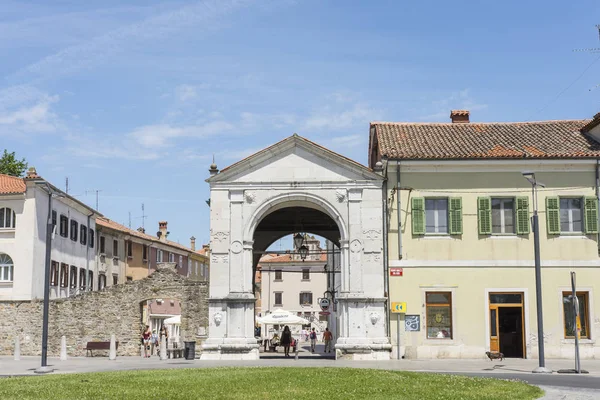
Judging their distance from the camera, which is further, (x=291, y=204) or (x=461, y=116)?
(x=461, y=116)

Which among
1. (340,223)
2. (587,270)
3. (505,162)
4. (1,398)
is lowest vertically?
(1,398)

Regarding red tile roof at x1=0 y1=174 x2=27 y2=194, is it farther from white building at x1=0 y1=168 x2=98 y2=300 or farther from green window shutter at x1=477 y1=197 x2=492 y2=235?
green window shutter at x1=477 y1=197 x2=492 y2=235

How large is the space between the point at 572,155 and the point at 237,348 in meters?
14.8

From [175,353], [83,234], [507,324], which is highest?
[83,234]

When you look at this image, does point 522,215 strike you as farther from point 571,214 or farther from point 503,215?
point 571,214

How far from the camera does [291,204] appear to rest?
31016 mm

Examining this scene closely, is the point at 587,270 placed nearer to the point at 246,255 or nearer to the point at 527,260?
the point at 527,260

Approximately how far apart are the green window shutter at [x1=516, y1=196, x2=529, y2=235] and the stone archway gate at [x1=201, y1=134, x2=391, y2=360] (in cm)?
535

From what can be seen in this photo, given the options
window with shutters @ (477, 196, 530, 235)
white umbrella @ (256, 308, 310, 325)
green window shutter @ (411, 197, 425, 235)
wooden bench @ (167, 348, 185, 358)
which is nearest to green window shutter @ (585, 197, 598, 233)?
window with shutters @ (477, 196, 530, 235)

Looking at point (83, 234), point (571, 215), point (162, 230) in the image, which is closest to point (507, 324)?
point (571, 215)

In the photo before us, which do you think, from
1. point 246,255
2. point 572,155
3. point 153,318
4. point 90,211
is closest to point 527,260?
point 572,155

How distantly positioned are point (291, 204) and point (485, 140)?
8.67 m

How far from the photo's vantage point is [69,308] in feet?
123

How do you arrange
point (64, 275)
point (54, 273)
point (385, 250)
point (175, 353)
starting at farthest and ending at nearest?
point (64, 275) < point (54, 273) < point (175, 353) < point (385, 250)
